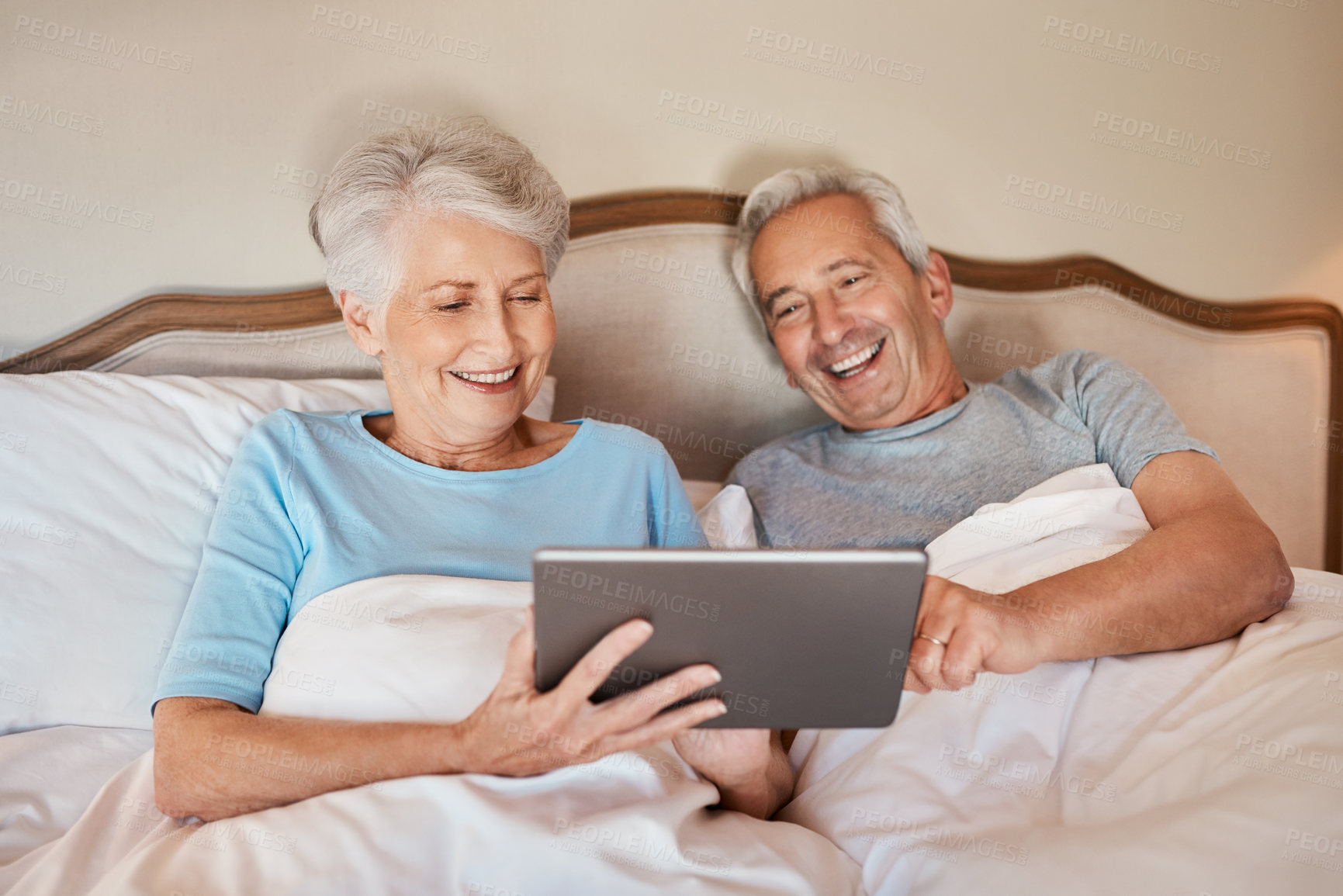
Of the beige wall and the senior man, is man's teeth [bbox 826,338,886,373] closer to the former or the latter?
the senior man

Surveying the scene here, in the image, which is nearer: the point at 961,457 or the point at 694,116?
the point at 961,457

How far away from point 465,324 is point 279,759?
652 mm

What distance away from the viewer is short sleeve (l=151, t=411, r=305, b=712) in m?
1.14

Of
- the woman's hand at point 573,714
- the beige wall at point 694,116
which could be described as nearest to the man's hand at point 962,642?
the woman's hand at point 573,714

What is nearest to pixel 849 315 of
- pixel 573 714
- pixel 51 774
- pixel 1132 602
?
pixel 1132 602

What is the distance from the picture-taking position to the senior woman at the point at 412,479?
1.09 m

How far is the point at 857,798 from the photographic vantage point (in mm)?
1189

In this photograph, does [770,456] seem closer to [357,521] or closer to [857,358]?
[857,358]

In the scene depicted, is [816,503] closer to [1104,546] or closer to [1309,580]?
[1104,546]

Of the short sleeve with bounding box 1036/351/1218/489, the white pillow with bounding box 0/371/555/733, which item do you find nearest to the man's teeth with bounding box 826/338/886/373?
the short sleeve with bounding box 1036/351/1218/489

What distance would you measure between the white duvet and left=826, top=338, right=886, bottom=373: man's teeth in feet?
1.72

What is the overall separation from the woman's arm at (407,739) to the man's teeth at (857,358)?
3.22 ft

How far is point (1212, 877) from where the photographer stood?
0.91m

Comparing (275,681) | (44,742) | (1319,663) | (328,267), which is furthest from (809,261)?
(44,742)
